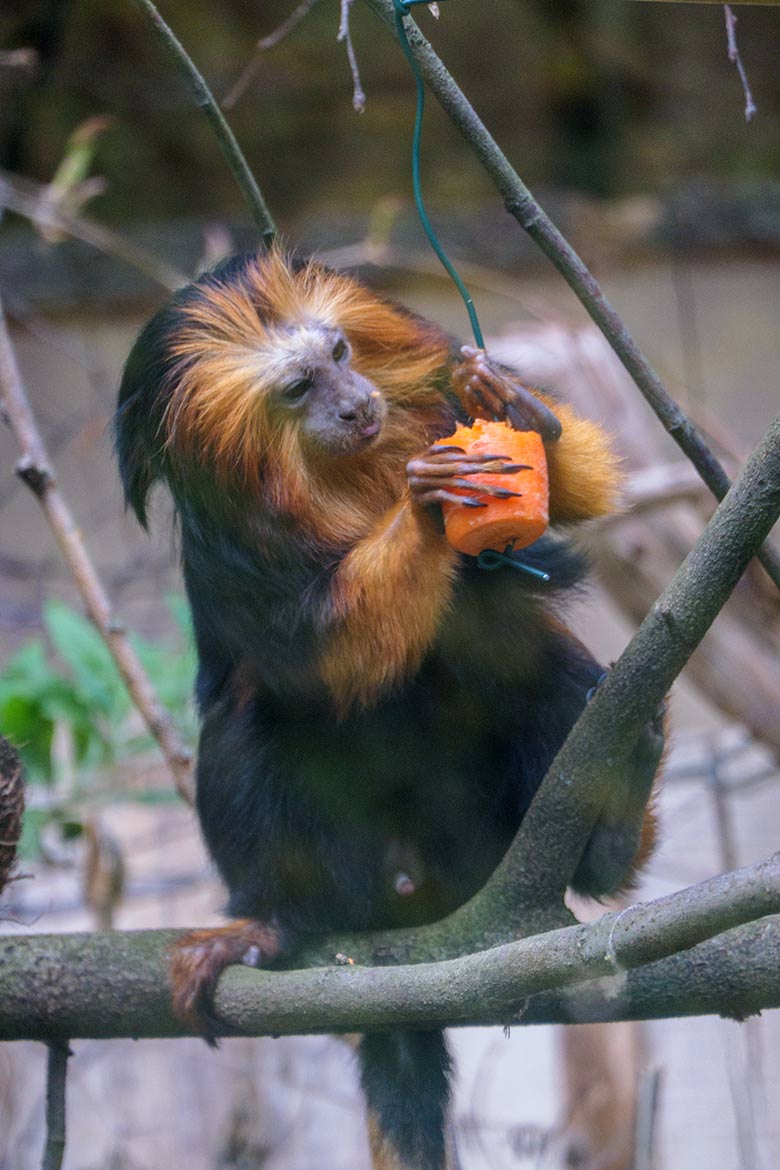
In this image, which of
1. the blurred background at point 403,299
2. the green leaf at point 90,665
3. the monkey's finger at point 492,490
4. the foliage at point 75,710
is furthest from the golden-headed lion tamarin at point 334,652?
the green leaf at point 90,665

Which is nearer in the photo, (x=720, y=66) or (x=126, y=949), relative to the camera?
(x=126, y=949)

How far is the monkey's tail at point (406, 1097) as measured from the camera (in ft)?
6.67

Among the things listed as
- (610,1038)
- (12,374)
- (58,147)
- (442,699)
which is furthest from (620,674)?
(58,147)

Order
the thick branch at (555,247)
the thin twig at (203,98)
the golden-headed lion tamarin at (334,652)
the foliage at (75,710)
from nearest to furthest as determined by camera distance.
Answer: the thick branch at (555,247), the thin twig at (203,98), the golden-headed lion tamarin at (334,652), the foliage at (75,710)

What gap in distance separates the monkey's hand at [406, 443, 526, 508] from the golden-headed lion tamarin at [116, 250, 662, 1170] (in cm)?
20

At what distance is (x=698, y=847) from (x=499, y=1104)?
3.85 ft

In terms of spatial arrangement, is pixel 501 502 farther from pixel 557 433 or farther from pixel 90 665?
pixel 90 665

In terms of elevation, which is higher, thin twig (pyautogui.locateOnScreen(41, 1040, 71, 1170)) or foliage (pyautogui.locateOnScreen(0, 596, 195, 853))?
foliage (pyautogui.locateOnScreen(0, 596, 195, 853))

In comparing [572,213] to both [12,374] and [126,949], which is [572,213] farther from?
[126,949]

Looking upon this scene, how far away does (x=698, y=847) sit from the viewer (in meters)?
4.53

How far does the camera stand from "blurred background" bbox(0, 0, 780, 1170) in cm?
354

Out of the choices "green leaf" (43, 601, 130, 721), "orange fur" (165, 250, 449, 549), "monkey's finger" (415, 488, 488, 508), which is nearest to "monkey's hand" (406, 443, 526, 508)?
"monkey's finger" (415, 488, 488, 508)

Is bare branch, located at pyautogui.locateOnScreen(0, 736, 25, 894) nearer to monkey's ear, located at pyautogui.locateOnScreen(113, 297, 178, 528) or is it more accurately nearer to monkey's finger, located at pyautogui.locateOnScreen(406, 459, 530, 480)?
monkey's ear, located at pyautogui.locateOnScreen(113, 297, 178, 528)

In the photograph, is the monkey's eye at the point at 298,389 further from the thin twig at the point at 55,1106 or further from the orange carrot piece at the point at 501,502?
the thin twig at the point at 55,1106
